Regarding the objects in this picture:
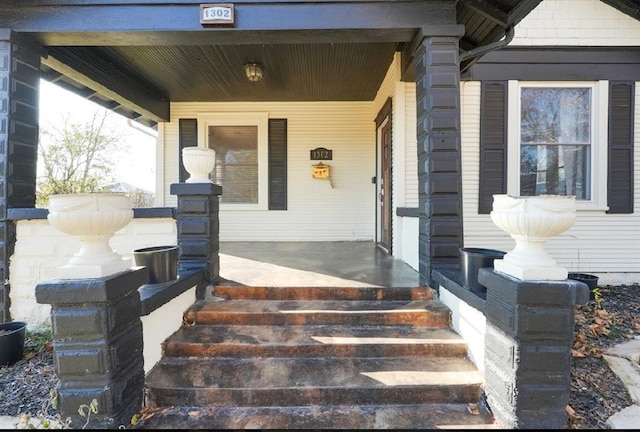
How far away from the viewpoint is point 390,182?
16.0ft

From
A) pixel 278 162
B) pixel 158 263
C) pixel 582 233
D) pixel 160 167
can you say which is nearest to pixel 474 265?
pixel 158 263

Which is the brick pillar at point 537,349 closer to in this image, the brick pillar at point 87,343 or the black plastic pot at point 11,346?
the brick pillar at point 87,343

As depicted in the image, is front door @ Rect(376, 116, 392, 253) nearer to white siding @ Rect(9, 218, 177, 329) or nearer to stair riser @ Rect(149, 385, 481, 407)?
stair riser @ Rect(149, 385, 481, 407)

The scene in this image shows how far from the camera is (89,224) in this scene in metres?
1.68

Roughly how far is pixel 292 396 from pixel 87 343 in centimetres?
116

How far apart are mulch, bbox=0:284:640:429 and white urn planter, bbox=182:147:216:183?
182cm

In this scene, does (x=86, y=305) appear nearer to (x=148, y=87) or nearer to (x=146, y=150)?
(x=148, y=87)

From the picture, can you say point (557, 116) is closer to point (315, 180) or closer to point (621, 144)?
point (621, 144)

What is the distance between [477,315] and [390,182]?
9.67 feet

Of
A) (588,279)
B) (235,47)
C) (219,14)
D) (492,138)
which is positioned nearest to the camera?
(219,14)

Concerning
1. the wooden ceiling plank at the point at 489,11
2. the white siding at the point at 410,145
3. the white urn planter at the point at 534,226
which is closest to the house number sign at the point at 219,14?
the wooden ceiling plank at the point at 489,11

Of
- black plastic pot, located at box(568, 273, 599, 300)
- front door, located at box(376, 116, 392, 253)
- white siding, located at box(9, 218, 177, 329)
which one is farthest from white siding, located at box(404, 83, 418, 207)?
white siding, located at box(9, 218, 177, 329)

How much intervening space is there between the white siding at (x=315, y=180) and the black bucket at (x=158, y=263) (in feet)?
12.4

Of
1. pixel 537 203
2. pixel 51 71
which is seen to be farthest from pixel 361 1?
pixel 51 71
